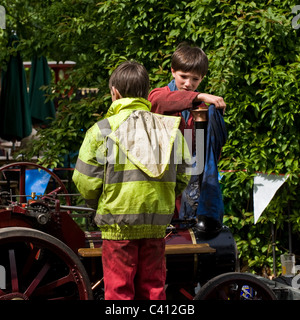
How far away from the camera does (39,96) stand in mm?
7543

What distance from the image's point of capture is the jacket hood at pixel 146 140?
2.69m

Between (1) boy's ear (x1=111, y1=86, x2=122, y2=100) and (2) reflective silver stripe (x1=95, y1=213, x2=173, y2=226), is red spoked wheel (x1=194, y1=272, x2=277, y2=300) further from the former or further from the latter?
(1) boy's ear (x1=111, y1=86, x2=122, y2=100)

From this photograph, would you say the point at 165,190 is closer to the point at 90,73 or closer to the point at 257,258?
the point at 257,258

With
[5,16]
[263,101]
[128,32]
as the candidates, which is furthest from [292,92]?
[5,16]

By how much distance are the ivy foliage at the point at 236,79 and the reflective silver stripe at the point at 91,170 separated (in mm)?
2287

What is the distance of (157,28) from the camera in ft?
17.8

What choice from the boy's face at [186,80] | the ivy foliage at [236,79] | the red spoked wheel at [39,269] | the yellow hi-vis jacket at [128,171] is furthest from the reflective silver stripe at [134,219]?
the ivy foliage at [236,79]

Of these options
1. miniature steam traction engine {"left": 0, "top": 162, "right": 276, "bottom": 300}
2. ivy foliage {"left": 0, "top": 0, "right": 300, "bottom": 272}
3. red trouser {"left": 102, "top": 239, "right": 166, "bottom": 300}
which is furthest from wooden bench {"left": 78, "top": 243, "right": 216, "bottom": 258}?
ivy foliage {"left": 0, "top": 0, "right": 300, "bottom": 272}

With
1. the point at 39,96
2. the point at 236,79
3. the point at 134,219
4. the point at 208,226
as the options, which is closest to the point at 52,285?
the point at 134,219

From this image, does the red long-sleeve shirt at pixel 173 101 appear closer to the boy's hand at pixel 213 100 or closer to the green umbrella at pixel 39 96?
the boy's hand at pixel 213 100

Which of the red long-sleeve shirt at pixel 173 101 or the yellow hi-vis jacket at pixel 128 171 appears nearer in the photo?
the yellow hi-vis jacket at pixel 128 171

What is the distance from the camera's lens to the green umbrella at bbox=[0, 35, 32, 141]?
6812 mm

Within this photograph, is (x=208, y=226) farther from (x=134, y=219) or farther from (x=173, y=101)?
(x=134, y=219)

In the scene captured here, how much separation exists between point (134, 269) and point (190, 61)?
1323 mm
